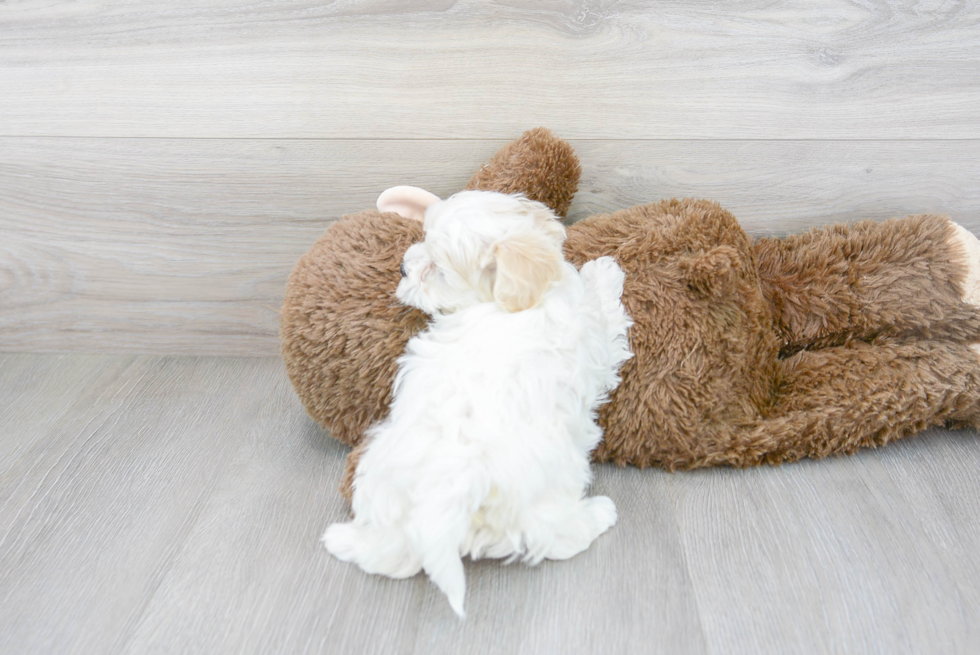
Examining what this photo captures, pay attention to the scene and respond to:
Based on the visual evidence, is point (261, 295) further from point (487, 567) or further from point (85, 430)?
point (487, 567)

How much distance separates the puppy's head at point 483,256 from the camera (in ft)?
2.54

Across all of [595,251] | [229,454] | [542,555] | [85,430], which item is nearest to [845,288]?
[595,251]

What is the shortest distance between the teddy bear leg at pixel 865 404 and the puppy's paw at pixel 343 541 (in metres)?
0.48

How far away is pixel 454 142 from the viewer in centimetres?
109

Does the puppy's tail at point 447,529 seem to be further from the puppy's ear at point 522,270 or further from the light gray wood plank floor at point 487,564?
the puppy's ear at point 522,270

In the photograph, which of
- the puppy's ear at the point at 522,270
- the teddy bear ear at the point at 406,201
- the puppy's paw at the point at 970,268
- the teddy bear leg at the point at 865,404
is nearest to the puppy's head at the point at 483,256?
the puppy's ear at the point at 522,270

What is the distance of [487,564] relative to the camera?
79cm

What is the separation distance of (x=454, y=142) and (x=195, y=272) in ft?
1.77

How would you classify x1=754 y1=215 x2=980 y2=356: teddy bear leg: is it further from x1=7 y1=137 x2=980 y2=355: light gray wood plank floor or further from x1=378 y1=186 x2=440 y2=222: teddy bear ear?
x1=378 y1=186 x2=440 y2=222: teddy bear ear

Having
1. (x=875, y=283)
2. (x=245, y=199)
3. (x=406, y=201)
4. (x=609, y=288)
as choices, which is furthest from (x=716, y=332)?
(x=245, y=199)

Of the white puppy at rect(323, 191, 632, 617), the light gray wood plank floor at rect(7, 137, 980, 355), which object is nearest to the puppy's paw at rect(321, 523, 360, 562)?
the white puppy at rect(323, 191, 632, 617)

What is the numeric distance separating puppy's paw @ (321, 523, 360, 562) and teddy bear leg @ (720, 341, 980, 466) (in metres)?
0.48

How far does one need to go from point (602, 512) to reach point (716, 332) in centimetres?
28

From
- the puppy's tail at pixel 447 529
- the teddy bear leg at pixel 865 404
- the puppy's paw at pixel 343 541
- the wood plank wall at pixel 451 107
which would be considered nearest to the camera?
the puppy's tail at pixel 447 529
